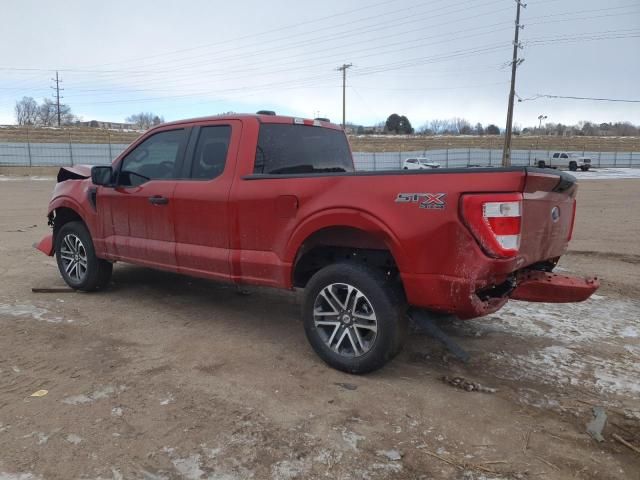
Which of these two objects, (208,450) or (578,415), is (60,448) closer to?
(208,450)

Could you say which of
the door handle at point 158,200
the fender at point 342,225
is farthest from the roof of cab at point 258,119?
the fender at point 342,225

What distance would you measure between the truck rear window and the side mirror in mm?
1926

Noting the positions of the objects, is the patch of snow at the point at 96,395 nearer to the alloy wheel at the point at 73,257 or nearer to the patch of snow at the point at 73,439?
the patch of snow at the point at 73,439

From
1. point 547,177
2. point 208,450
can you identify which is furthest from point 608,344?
point 208,450

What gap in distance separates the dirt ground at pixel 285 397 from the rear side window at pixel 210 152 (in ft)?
4.73

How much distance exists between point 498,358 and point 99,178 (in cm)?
426

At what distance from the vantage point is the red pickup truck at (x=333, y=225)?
3.25m

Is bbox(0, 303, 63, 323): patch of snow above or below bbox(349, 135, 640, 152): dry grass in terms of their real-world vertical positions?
below

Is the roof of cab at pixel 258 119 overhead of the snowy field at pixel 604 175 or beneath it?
overhead

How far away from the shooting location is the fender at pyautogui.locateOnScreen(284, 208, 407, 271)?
3514 mm

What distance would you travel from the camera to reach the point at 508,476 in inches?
104

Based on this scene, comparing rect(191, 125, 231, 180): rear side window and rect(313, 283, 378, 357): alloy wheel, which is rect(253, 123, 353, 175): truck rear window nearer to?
rect(191, 125, 231, 180): rear side window

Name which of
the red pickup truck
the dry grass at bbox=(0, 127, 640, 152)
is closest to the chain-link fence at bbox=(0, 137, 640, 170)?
the dry grass at bbox=(0, 127, 640, 152)

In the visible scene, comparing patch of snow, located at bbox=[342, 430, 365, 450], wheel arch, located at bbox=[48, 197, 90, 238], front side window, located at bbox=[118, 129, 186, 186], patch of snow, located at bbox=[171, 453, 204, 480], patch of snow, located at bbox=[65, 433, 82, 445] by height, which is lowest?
patch of snow, located at bbox=[171, 453, 204, 480]
